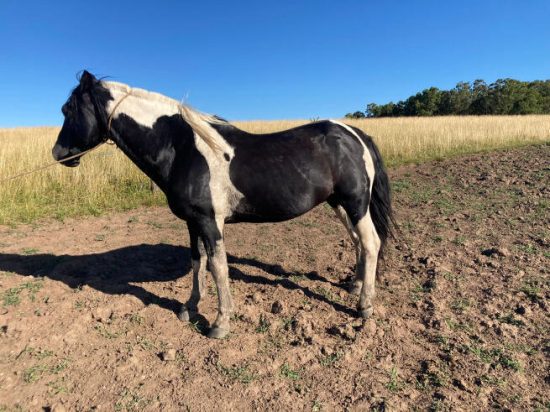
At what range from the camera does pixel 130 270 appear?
4598 mm

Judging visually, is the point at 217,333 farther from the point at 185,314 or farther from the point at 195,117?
the point at 195,117

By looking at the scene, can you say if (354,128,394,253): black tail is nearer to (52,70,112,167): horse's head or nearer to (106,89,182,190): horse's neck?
(106,89,182,190): horse's neck

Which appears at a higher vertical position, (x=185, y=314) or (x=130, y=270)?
(x=130, y=270)

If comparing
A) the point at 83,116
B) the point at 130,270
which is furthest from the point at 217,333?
the point at 83,116

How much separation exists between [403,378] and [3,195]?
8.83 m

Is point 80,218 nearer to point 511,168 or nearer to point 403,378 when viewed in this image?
point 403,378

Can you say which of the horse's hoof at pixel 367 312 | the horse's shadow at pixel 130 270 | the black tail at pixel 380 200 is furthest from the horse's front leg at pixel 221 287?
the black tail at pixel 380 200

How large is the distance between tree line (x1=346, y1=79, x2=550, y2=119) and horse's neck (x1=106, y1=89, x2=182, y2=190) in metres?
40.6

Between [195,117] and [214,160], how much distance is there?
48 centimetres

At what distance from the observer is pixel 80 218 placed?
7172 millimetres

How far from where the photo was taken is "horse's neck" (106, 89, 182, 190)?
10.9 feet

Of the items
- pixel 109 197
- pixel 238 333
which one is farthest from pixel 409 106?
pixel 238 333

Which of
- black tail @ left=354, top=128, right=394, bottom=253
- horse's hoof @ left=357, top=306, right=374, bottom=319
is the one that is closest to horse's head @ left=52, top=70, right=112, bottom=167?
black tail @ left=354, top=128, right=394, bottom=253

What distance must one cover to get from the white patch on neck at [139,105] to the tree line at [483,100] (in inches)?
1594
